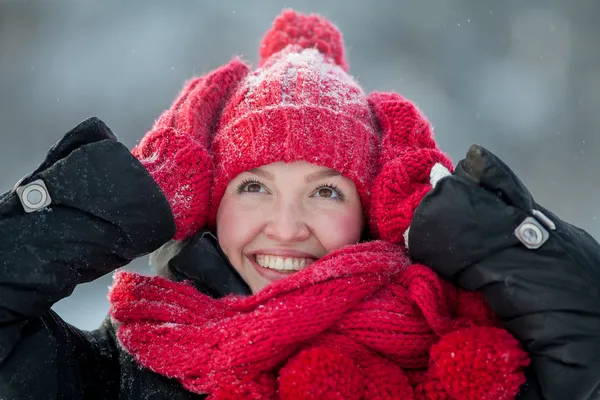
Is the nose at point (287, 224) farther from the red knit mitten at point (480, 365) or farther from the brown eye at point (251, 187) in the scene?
the red knit mitten at point (480, 365)

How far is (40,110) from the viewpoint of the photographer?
6828 millimetres

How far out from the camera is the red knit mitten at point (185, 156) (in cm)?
167

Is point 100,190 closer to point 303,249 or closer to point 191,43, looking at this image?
point 303,249

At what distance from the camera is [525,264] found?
1384mm

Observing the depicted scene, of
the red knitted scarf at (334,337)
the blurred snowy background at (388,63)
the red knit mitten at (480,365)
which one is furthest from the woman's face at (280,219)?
the blurred snowy background at (388,63)

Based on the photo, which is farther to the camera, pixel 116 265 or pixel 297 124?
pixel 297 124

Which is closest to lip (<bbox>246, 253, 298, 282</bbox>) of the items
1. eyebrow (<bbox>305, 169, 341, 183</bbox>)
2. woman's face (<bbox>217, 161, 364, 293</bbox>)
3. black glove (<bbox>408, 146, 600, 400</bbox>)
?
woman's face (<bbox>217, 161, 364, 293</bbox>)

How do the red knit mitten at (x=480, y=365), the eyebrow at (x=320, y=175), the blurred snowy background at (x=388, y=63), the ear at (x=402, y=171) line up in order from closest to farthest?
the red knit mitten at (x=480, y=365)
the ear at (x=402, y=171)
the eyebrow at (x=320, y=175)
the blurred snowy background at (x=388, y=63)

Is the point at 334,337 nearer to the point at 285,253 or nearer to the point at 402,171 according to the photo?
the point at 285,253

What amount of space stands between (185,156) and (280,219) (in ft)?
0.81

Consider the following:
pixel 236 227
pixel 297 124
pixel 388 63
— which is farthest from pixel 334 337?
pixel 388 63

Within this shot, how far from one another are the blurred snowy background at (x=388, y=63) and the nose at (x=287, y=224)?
4.93 metres

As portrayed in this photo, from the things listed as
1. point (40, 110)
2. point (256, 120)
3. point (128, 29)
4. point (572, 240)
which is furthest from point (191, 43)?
point (572, 240)

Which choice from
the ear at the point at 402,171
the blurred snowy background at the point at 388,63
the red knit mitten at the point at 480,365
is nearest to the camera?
the red knit mitten at the point at 480,365
